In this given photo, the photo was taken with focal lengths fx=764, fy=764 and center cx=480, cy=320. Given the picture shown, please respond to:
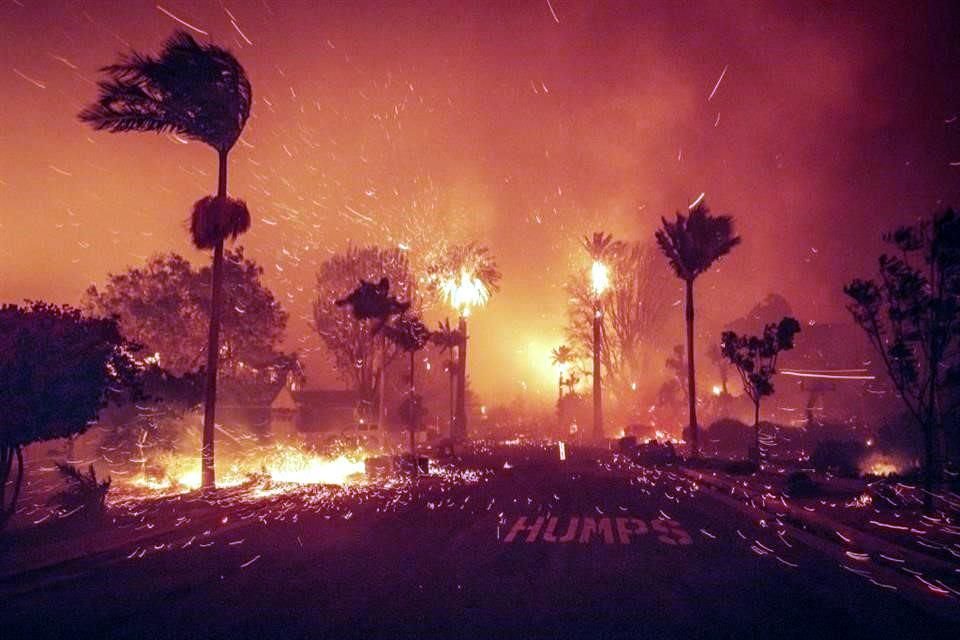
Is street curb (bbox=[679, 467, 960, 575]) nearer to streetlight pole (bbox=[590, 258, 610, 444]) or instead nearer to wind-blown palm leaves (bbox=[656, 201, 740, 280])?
wind-blown palm leaves (bbox=[656, 201, 740, 280])

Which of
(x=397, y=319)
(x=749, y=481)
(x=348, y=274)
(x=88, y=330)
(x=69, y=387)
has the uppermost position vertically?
(x=348, y=274)

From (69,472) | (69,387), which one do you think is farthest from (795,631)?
(69,472)

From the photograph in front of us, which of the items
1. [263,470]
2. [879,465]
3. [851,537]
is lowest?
[879,465]

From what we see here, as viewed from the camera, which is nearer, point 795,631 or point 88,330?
point 795,631

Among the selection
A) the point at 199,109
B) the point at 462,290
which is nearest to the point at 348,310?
the point at 462,290

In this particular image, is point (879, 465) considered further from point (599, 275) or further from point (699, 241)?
point (599, 275)

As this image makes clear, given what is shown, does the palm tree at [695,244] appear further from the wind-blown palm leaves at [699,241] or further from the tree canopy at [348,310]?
the tree canopy at [348,310]

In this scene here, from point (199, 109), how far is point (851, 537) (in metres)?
20.8

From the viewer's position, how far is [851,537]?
48.7ft

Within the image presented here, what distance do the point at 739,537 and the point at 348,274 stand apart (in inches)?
2224

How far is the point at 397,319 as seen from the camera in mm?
53625

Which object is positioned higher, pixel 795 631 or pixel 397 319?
pixel 397 319

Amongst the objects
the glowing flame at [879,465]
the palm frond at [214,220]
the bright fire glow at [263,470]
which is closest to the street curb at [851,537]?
the glowing flame at [879,465]

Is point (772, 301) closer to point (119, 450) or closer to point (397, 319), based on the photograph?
point (397, 319)
